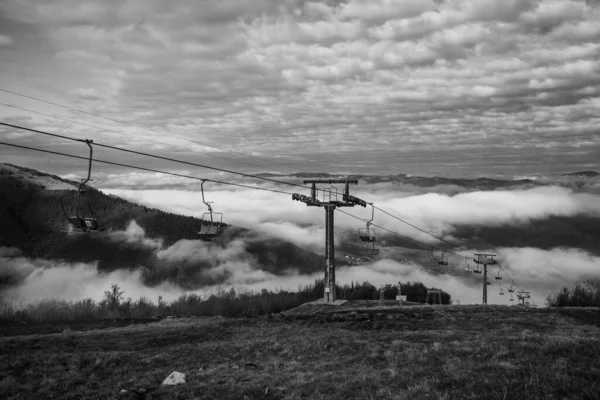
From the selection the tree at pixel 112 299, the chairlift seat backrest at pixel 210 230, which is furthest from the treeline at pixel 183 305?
the chairlift seat backrest at pixel 210 230

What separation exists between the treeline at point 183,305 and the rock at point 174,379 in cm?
4519

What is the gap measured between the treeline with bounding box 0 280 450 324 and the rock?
45192 mm

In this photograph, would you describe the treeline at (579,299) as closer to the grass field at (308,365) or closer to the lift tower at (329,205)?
the lift tower at (329,205)

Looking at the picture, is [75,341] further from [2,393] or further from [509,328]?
[509,328]

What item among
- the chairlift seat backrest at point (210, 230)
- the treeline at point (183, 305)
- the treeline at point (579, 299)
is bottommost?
the treeline at point (579, 299)

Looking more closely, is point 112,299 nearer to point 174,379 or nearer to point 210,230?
point 210,230

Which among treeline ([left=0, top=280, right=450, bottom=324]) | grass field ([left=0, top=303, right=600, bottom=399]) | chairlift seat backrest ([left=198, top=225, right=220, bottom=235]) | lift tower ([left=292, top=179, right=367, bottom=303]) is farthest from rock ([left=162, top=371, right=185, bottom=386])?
treeline ([left=0, top=280, right=450, bottom=324])

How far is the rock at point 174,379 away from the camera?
16.1 meters

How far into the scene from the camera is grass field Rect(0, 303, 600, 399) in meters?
12.9

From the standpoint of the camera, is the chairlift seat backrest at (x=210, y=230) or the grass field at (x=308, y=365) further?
the chairlift seat backrest at (x=210, y=230)

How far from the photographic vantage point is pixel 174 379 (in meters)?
16.3

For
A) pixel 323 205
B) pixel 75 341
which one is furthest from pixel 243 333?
pixel 323 205

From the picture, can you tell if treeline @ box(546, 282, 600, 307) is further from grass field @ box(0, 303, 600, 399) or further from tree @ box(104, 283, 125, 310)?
grass field @ box(0, 303, 600, 399)

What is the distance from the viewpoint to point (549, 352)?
15.3m
